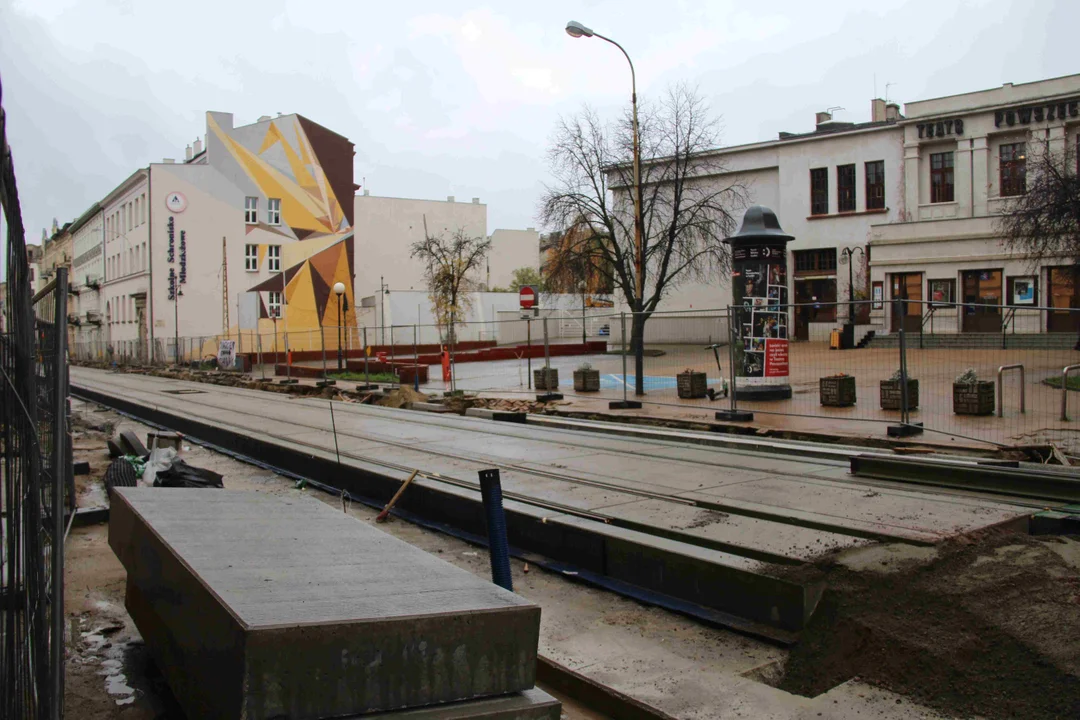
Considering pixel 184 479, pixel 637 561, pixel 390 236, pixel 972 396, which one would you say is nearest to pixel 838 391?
pixel 972 396

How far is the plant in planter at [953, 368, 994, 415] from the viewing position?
48.1 feet

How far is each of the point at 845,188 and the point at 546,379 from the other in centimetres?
3068

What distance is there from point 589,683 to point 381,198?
7324 centimetres

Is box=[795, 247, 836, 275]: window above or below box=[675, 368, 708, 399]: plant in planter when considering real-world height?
above

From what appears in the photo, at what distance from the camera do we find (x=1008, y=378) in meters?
17.8

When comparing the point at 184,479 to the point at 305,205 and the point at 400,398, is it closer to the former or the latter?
the point at 400,398

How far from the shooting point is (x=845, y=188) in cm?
4675

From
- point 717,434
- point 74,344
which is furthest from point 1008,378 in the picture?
point 74,344

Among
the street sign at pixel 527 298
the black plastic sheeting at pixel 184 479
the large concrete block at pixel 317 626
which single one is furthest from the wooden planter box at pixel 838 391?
the large concrete block at pixel 317 626

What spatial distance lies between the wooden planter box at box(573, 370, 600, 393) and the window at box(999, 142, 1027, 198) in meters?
28.8

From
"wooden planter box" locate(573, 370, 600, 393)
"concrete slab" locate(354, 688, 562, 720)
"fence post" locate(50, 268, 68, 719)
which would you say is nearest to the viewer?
"fence post" locate(50, 268, 68, 719)

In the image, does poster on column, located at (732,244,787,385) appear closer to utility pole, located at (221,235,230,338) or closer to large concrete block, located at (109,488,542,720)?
large concrete block, located at (109,488,542,720)

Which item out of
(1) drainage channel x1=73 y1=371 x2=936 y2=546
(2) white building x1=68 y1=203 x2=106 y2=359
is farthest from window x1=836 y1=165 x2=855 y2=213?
(2) white building x1=68 y1=203 x2=106 y2=359

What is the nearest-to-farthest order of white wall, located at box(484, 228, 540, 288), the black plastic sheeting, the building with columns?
1. the black plastic sheeting
2. the building with columns
3. white wall, located at box(484, 228, 540, 288)
